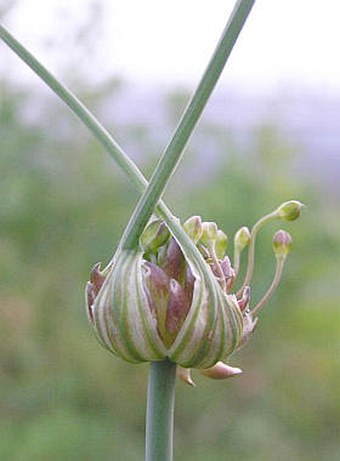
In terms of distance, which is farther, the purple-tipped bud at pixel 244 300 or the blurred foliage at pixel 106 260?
the blurred foliage at pixel 106 260

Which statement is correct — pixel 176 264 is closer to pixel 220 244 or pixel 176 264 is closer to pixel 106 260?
pixel 220 244

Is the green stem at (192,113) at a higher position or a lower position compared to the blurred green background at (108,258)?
higher

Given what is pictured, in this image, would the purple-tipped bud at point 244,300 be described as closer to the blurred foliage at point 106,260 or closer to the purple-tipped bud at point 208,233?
the purple-tipped bud at point 208,233

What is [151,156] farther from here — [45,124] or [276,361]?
[276,361]

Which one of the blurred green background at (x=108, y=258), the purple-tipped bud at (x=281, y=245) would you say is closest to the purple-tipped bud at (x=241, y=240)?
the purple-tipped bud at (x=281, y=245)

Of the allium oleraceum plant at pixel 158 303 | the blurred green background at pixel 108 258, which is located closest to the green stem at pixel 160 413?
the allium oleraceum plant at pixel 158 303

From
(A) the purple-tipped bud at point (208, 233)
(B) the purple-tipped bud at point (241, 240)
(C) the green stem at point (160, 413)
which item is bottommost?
(B) the purple-tipped bud at point (241, 240)
